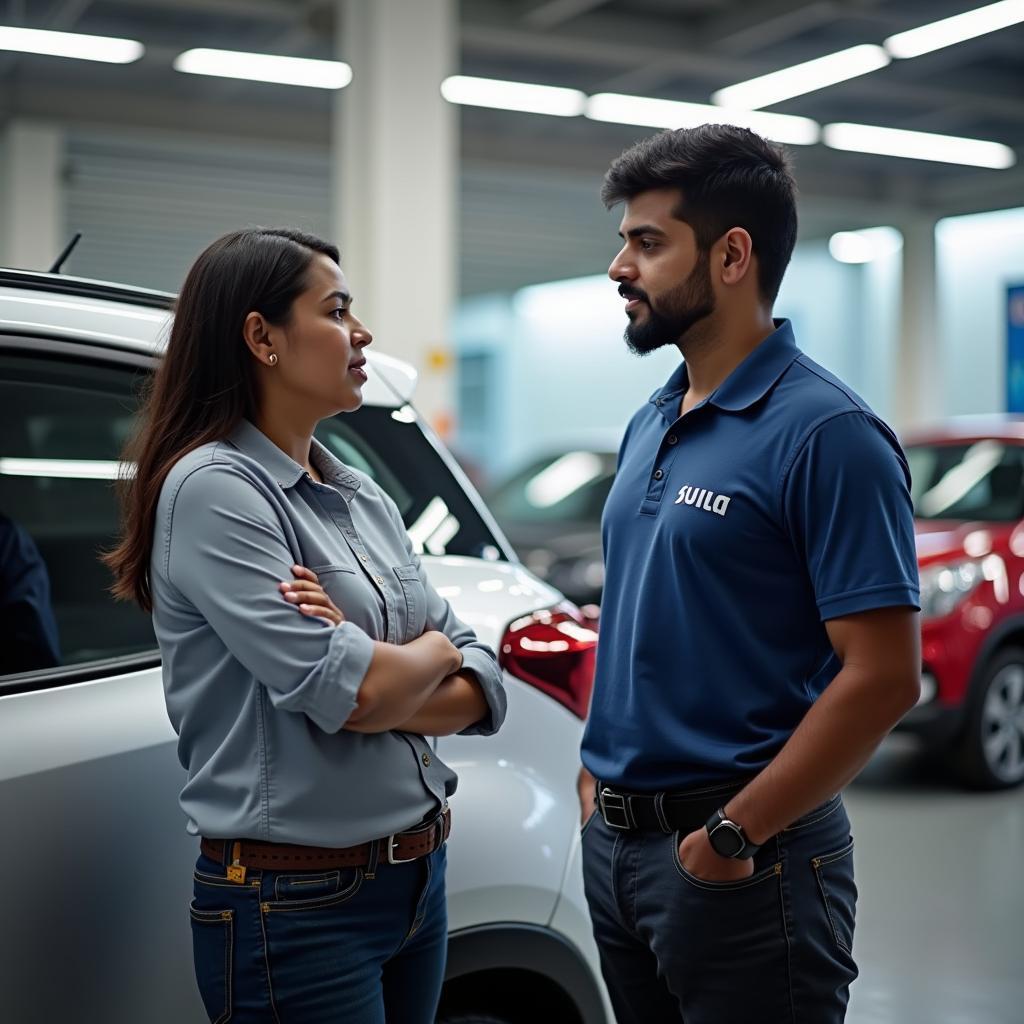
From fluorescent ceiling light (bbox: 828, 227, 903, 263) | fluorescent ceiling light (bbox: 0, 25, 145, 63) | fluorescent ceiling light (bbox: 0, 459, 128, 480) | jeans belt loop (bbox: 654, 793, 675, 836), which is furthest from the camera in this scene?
fluorescent ceiling light (bbox: 828, 227, 903, 263)

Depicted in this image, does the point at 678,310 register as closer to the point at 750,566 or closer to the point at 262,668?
the point at 750,566

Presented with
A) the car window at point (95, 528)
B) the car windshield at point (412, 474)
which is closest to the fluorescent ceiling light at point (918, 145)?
the car window at point (95, 528)

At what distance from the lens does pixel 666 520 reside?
1.70 m

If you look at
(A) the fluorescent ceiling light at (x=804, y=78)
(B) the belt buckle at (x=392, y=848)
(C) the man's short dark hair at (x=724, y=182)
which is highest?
(A) the fluorescent ceiling light at (x=804, y=78)

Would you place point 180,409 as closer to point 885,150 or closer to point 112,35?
point 112,35

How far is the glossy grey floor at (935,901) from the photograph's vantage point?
11.6ft

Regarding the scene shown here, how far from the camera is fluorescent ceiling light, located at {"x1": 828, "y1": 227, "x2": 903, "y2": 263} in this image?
1883 cm

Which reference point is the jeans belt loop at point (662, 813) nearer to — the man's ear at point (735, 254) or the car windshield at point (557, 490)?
the man's ear at point (735, 254)

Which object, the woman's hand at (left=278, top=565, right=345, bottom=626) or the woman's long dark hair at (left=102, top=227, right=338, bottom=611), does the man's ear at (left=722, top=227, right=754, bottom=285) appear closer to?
the woman's long dark hair at (left=102, top=227, right=338, bottom=611)

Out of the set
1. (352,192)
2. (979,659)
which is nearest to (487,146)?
(352,192)

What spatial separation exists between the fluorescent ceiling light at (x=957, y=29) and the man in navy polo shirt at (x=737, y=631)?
8.93 meters

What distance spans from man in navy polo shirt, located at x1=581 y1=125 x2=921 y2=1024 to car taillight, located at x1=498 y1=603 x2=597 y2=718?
0.75ft

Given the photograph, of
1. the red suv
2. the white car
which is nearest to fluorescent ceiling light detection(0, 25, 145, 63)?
the red suv

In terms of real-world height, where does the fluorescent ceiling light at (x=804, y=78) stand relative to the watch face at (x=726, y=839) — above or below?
above
